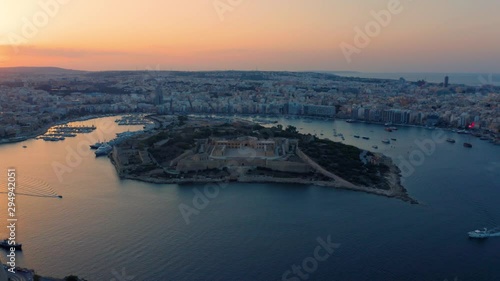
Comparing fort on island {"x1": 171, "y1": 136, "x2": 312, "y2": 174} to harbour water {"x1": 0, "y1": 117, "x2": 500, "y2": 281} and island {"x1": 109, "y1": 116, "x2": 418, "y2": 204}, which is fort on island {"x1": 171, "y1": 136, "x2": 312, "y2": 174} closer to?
island {"x1": 109, "y1": 116, "x2": 418, "y2": 204}

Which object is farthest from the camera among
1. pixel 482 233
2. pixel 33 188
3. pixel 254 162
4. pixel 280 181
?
pixel 254 162

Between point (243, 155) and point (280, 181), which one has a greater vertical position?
point (243, 155)

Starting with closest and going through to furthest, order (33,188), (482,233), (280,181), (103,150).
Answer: (482,233), (33,188), (280,181), (103,150)

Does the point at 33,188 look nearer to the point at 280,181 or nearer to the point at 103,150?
the point at 103,150

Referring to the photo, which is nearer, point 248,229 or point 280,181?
point 248,229

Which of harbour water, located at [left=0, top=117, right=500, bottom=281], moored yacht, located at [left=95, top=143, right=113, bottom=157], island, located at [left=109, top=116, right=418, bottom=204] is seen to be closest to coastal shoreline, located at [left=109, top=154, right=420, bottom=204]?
island, located at [left=109, top=116, right=418, bottom=204]

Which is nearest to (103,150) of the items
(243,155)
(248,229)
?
(243,155)

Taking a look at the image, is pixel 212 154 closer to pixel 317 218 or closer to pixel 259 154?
pixel 259 154
